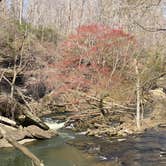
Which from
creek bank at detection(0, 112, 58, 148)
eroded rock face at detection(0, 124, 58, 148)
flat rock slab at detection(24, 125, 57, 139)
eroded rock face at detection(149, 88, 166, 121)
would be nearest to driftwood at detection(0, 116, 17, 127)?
creek bank at detection(0, 112, 58, 148)

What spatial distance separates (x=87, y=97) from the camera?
2588cm

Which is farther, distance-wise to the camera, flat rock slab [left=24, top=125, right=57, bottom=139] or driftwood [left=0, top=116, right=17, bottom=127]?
driftwood [left=0, top=116, right=17, bottom=127]

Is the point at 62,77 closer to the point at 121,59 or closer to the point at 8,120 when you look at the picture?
the point at 121,59

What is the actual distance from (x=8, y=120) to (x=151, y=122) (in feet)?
29.4

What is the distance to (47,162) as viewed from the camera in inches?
556

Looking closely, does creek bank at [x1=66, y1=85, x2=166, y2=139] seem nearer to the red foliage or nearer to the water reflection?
the water reflection

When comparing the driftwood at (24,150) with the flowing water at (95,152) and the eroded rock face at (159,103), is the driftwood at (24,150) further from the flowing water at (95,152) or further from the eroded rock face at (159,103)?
the eroded rock face at (159,103)

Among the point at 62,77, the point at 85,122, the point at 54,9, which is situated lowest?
the point at 85,122

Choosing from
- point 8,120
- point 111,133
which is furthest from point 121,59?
point 8,120

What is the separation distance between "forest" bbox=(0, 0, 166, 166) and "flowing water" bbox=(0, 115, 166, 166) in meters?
0.03

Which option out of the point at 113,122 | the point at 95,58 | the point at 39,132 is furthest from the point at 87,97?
the point at 39,132

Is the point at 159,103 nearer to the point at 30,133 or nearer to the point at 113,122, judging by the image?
the point at 113,122

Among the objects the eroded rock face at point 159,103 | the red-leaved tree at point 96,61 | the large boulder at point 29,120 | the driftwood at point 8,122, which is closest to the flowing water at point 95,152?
the large boulder at point 29,120

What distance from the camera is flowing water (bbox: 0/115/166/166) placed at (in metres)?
13.9
